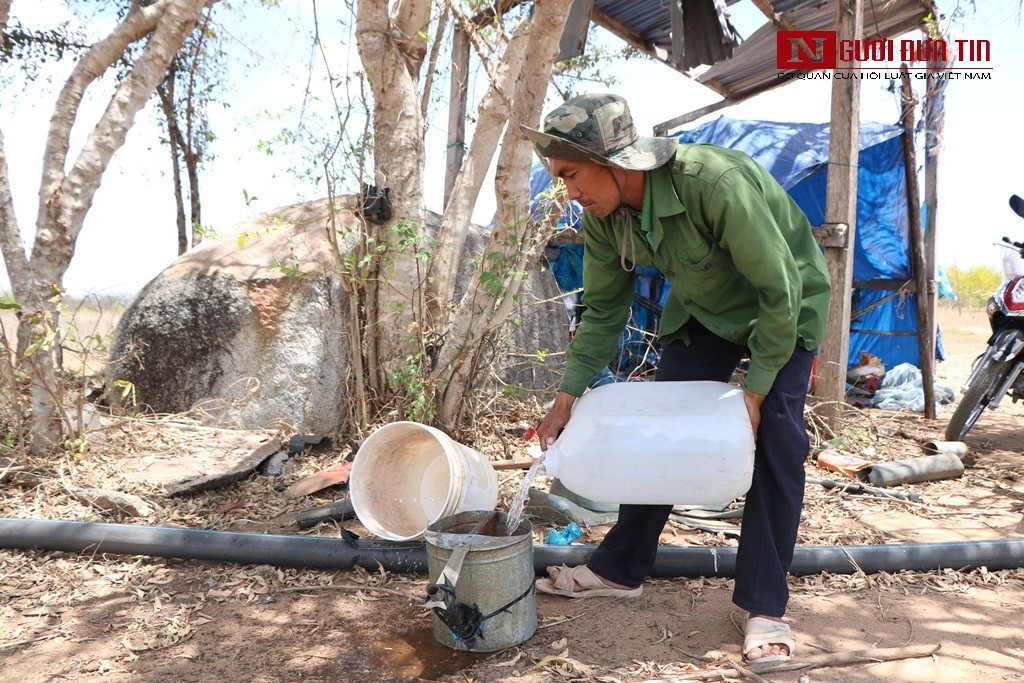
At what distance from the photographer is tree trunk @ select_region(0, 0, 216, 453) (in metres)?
4.01

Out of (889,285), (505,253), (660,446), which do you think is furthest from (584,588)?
(889,285)

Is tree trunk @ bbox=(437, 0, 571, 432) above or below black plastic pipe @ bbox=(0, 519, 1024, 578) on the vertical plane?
above

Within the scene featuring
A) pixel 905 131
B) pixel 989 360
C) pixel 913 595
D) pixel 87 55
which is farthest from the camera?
pixel 905 131

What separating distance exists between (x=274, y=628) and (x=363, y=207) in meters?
2.44

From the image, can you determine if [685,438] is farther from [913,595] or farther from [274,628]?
[274,628]

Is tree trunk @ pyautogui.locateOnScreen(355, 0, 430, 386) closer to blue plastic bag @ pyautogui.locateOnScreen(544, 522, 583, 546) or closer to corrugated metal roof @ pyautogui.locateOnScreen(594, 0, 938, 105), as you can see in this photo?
blue plastic bag @ pyautogui.locateOnScreen(544, 522, 583, 546)

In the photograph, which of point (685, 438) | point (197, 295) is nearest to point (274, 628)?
point (685, 438)

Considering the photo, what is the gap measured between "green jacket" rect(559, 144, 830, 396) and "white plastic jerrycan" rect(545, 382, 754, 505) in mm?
160

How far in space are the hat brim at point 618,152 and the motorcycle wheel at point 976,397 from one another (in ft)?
12.5

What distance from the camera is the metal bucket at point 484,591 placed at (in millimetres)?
2375

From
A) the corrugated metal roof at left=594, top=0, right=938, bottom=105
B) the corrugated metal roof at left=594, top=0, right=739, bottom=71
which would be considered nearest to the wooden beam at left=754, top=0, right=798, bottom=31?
the corrugated metal roof at left=594, top=0, right=938, bottom=105

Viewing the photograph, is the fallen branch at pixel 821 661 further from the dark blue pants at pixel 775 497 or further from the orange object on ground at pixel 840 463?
the orange object on ground at pixel 840 463

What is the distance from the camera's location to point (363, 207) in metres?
4.37

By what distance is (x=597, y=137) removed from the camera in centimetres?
217
